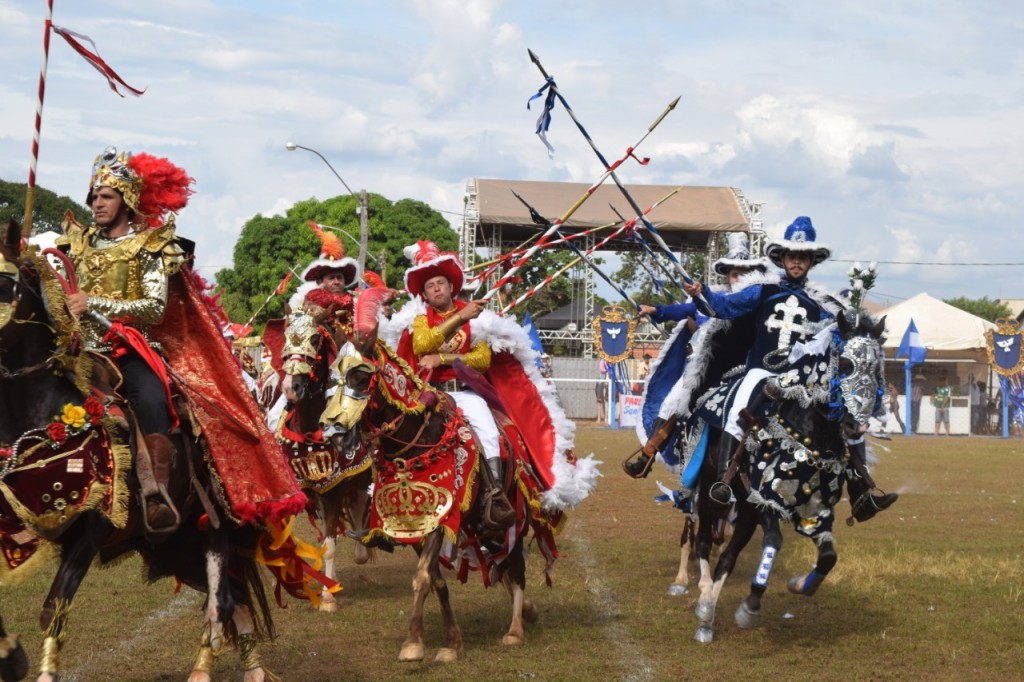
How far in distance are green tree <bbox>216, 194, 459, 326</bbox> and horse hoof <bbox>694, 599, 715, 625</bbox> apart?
53.9m

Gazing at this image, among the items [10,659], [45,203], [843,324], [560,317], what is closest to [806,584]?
[843,324]

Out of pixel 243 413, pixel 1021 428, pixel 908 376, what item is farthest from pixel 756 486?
pixel 1021 428

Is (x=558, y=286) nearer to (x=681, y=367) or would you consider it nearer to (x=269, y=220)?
(x=269, y=220)

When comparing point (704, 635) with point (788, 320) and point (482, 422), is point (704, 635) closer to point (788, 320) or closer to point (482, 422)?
point (482, 422)

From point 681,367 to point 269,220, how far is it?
182 ft

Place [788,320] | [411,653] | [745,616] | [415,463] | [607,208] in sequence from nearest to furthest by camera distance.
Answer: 1. [411,653]
2. [415,463]
3. [745,616]
4. [788,320]
5. [607,208]

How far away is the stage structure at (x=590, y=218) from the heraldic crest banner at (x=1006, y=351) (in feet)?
56.4

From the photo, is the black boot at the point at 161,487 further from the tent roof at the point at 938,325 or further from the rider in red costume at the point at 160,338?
the tent roof at the point at 938,325

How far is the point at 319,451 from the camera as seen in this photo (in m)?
10.4

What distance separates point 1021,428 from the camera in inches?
1560

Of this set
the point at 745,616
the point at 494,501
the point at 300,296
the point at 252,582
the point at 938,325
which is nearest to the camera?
the point at 252,582

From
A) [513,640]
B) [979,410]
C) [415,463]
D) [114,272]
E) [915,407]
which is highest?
[114,272]

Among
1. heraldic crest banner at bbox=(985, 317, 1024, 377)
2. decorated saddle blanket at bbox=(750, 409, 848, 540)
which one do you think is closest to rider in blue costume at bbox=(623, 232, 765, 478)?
decorated saddle blanket at bbox=(750, 409, 848, 540)

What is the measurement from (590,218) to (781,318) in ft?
159
